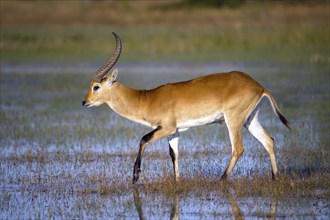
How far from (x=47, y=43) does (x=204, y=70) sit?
937cm

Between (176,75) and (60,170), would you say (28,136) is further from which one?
(176,75)

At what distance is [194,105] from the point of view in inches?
431

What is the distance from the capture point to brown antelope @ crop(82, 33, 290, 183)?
10.8 m

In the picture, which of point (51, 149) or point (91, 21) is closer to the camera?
point (51, 149)

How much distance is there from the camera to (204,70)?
25.4 meters

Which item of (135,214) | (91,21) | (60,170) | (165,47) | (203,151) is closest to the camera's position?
(135,214)

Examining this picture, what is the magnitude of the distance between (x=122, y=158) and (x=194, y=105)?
2.22m

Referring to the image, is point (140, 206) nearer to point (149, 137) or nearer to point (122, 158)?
point (149, 137)

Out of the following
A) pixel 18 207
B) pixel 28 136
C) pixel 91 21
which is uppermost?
pixel 18 207

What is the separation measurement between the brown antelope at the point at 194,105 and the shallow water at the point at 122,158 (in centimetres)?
61

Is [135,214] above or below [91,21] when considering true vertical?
above

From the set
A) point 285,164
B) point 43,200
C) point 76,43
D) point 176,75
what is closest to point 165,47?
point 76,43

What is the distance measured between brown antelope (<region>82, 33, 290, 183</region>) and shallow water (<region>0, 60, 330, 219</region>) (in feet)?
2.00

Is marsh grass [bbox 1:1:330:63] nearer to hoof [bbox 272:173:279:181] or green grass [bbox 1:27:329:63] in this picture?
green grass [bbox 1:27:329:63]
